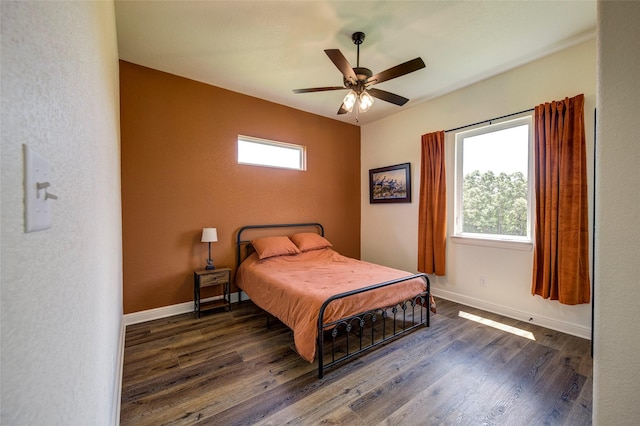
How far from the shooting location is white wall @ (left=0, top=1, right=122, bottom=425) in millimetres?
337

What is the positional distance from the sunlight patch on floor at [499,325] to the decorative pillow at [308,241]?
6.80 feet

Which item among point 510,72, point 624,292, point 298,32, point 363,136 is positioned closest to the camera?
point 624,292

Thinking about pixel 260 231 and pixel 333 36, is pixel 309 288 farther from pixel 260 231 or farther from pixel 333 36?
pixel 333 36

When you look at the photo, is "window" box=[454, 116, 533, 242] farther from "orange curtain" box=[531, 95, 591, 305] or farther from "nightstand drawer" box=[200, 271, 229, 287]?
"nightstand drawer" box=[200, 271, 229, 287]

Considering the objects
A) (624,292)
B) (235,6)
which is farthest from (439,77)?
(624,292)

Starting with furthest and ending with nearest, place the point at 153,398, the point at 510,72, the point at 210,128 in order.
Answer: the point at 210,128 < the point at 510,72 < the point at 153,398

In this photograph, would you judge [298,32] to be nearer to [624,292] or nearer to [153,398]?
[624,292]

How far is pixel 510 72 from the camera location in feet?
10.4

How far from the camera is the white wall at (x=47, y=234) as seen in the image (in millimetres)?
337

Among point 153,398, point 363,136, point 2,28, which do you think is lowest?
point 153,398

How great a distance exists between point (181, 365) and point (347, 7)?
3.32 m

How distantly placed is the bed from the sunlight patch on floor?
52 centimetres

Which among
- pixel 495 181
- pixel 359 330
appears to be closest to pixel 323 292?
pixel 359 330

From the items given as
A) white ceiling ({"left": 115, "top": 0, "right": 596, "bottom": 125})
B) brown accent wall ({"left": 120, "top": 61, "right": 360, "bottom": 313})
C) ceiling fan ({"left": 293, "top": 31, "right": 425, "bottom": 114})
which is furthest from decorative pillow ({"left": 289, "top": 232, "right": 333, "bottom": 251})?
white ceiling ({"left": 115, "top": 0, "right": 596, "bottom": 125})
